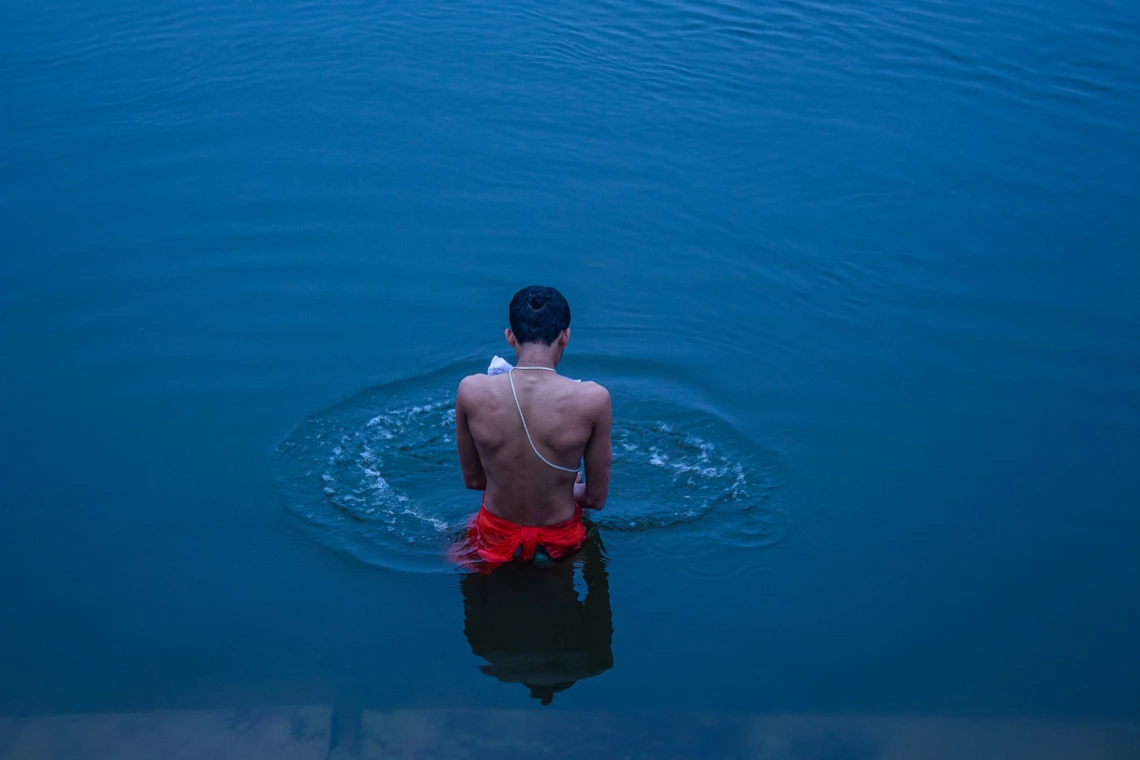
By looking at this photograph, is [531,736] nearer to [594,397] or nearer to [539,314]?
[594,397]

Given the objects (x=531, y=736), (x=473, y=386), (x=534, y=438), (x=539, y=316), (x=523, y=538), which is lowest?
(x=531, y=736)

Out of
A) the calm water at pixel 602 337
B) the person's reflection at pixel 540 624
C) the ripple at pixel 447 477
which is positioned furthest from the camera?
the ripple at pixel 447 477

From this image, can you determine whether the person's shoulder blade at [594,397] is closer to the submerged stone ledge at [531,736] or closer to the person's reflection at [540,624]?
the person's reflection at [540,624]

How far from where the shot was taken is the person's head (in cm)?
423

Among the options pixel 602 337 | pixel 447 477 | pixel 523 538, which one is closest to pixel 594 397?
pixel 523 538

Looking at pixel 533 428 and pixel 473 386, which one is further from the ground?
pixel 473 386

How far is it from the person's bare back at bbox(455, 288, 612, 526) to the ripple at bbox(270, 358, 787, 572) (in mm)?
733

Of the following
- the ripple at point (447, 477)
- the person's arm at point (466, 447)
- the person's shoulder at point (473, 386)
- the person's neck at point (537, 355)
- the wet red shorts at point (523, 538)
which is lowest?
the ripple at point (447, 477)

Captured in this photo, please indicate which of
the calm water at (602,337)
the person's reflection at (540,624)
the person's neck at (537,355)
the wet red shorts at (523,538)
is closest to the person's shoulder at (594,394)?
the person's neck at (537,355)

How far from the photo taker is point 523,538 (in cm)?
470

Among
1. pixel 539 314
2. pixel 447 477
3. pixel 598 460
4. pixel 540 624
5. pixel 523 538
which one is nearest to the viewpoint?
pixel 539 314

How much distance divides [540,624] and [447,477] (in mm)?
1155

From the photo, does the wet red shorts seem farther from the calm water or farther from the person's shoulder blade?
the person's shoulder blade

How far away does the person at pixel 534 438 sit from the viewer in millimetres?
4320
